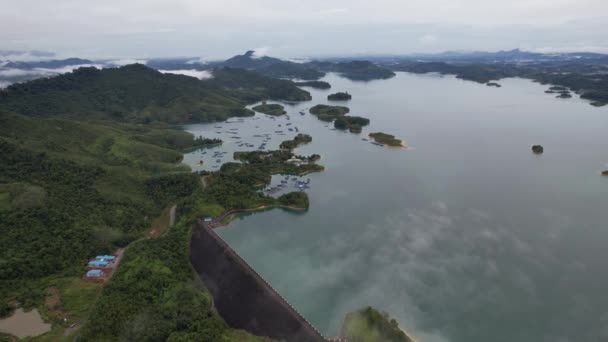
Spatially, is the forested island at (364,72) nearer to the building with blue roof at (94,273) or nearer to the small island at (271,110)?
the small island at (271,110)

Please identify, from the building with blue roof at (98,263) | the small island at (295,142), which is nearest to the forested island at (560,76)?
the small island at (295,142)

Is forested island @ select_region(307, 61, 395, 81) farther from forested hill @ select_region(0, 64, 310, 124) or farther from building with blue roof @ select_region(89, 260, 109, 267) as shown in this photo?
building with blue roof @ select_region(89, 260, 109, 267)

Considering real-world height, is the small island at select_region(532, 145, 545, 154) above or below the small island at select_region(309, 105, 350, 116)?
below

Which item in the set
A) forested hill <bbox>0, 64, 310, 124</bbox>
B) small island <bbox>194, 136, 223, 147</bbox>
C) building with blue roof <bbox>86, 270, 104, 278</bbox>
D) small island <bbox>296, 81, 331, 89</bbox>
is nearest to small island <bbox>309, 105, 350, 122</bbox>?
forested hill <bbox>0, 64, 310, 124</bbox>

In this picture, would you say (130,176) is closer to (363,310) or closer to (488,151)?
(363,310)

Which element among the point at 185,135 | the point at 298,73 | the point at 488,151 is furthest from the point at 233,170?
the point at 298,73
